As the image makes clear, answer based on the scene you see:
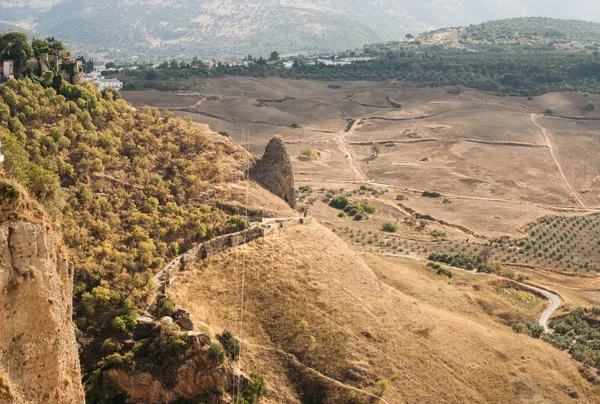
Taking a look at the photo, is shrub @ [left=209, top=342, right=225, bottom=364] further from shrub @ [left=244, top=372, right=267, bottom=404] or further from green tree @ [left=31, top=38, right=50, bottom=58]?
green tree @ [left=31, top=38, right=50, bottom=58]

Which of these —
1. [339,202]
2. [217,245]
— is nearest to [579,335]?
[217,245]

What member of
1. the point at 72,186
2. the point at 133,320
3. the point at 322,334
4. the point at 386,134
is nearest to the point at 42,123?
the point at 72,186

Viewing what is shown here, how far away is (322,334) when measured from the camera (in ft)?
110

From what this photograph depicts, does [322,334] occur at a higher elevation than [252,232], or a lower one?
lower

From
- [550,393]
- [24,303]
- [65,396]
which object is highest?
[24,303]

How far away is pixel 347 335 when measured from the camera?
34.1 m

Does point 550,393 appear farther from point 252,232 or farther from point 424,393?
point 252,232

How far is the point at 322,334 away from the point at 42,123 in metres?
20.6

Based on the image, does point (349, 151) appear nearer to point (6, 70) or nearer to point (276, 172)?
point (276, 172)

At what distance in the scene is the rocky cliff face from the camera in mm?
16031

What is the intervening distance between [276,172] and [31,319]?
107ft

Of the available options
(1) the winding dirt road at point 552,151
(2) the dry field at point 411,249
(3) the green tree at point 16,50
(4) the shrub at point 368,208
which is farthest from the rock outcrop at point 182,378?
(1) the winding dirt road at point 552,151

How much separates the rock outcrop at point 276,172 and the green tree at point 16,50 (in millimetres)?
16647

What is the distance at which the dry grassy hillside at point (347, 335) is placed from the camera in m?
31.9
